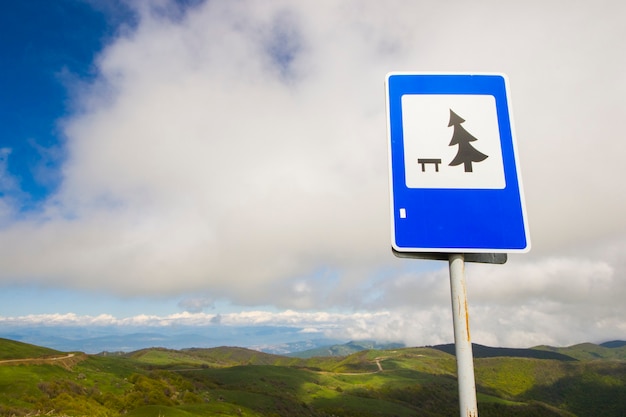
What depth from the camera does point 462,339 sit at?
3.21 m

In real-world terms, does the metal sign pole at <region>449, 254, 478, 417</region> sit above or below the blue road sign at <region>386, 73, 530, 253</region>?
below

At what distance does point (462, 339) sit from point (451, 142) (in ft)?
5.94

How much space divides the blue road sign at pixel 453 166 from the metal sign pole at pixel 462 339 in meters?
0.19

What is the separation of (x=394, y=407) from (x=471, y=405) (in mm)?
191833

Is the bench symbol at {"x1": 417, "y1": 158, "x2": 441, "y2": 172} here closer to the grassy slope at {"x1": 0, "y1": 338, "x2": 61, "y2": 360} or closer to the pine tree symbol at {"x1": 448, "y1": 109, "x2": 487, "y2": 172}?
the pine tree symbol at {"x1": 448, "y1": 109, "x2": 487, "y2": 172}

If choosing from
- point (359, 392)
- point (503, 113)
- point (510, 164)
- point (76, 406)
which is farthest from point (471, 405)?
point (359, 392)

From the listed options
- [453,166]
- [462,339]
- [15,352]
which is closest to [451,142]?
[453,166]

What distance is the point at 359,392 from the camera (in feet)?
652

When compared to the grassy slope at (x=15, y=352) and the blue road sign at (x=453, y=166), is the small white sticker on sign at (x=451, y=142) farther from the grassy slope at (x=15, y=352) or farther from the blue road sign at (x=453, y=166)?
the grassy slope at (x=15, y=352)

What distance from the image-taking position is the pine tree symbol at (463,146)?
376 cm

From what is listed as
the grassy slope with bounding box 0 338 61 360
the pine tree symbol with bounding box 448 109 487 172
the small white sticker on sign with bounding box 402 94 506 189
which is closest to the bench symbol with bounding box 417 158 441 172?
the small white sticker on sign with bounding box 402 94 506 189

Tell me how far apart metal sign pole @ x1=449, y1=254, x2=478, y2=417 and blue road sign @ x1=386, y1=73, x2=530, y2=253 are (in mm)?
189

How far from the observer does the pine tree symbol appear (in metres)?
3.76

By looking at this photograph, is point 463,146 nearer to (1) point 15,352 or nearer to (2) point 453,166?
(2) point 453,166
